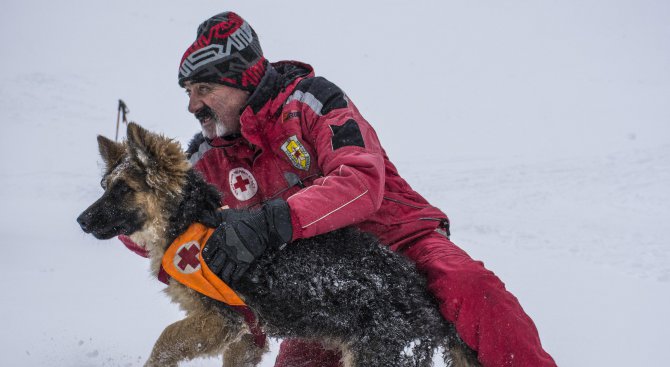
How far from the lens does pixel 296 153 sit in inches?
150

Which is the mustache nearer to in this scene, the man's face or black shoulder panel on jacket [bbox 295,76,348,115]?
the man's face

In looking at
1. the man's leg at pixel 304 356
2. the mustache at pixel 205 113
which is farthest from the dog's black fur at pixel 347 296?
the man's leg at pixel 304 356

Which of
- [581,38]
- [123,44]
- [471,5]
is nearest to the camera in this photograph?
[123,44]

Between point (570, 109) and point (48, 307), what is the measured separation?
19898 millimetres

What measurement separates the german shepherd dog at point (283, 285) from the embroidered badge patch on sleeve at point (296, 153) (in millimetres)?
573

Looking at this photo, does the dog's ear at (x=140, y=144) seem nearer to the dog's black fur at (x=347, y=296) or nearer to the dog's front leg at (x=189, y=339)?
the dog's black fur at (x=347, y=296)

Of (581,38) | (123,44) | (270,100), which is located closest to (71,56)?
(123,44)

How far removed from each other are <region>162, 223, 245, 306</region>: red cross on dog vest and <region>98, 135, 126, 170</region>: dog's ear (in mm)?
667

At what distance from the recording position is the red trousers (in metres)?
3.17

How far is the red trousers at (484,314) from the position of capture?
317 cm

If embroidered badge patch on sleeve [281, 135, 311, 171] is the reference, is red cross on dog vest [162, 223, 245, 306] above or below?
below

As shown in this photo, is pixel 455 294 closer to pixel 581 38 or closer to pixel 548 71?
pixel 548 71

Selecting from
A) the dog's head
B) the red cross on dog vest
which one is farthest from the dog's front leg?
the dog's head

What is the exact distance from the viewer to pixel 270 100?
3.85 metres
